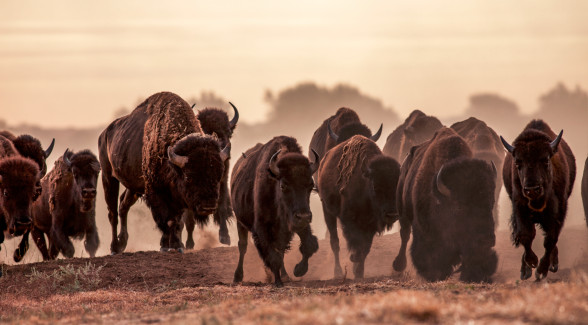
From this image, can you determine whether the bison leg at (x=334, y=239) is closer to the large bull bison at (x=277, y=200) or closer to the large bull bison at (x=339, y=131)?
the large bull bison at (x=277, y=200)

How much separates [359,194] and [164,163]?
3.34 metres

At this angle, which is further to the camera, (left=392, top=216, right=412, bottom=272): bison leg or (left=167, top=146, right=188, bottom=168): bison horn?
(left=392, top=216, right=412, bottom=272): bison leg

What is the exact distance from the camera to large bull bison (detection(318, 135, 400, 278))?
13445 millimetres

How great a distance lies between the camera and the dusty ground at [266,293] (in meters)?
6.22

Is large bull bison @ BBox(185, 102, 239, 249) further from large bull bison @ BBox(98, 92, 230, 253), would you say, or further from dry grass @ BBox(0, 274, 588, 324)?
dry grass @ BBox(0, 274, 588, 324)

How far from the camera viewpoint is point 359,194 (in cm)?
1393

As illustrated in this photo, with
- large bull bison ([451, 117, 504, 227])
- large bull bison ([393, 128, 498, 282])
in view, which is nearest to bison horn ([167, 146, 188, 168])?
large bull bison ([393, 128, 498, 282])

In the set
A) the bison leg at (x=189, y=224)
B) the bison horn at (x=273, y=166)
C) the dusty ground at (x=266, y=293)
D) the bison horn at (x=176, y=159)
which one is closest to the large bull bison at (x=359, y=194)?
the dusty ground at (x=266, y=293)

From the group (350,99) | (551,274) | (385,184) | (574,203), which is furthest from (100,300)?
(350,99)

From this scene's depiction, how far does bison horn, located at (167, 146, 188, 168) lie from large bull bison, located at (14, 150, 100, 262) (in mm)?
4384

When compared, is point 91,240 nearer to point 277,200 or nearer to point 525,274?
point 277,200

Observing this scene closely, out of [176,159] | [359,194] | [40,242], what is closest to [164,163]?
[176,159]

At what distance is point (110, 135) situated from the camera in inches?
624

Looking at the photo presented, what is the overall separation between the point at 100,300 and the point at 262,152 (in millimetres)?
3184
